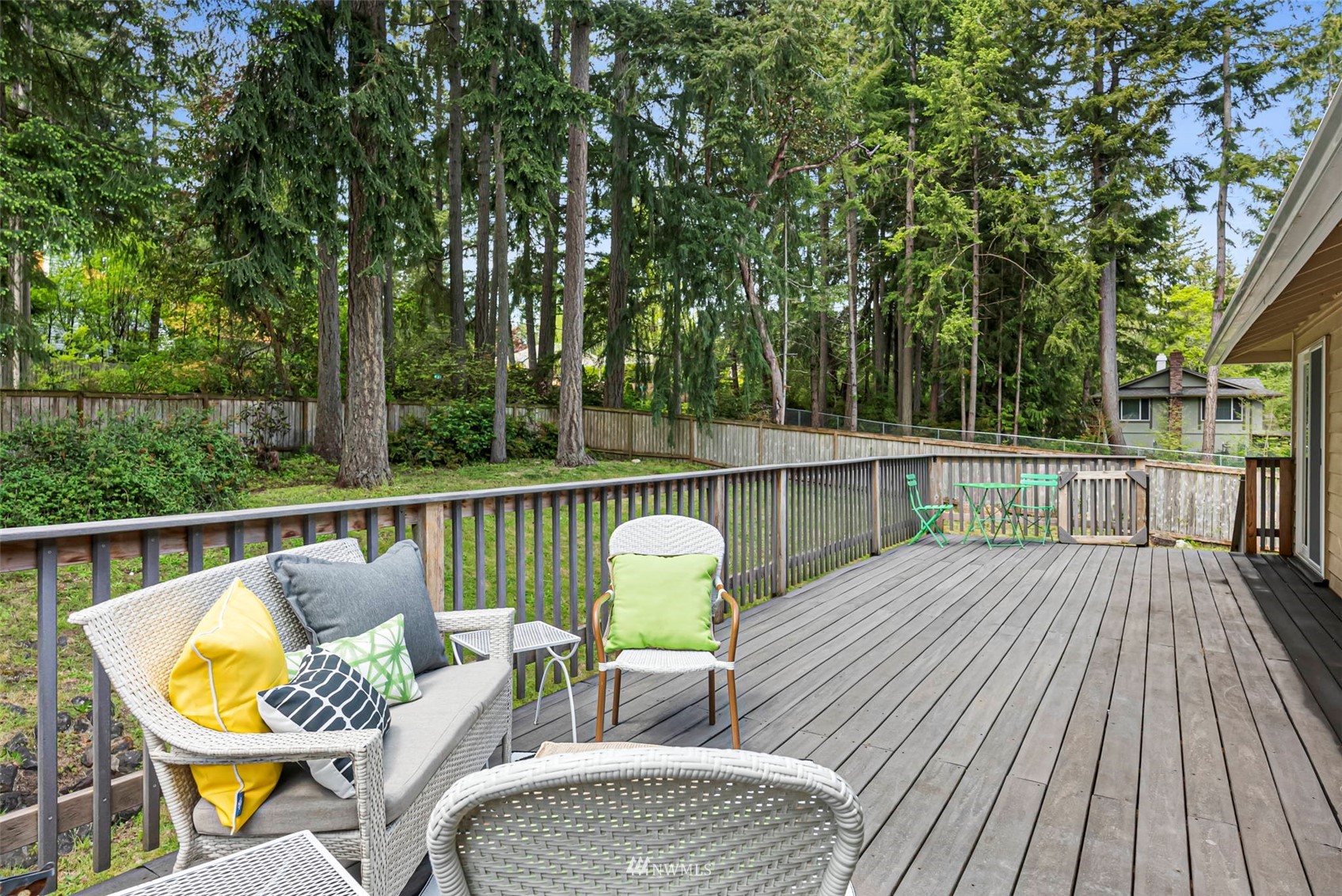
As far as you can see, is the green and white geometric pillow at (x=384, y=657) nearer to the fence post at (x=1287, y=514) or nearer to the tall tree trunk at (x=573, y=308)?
the fence post at (x=1287, y=514)

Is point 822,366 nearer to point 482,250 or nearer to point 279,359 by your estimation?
point 482,250

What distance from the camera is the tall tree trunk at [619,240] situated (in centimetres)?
1480

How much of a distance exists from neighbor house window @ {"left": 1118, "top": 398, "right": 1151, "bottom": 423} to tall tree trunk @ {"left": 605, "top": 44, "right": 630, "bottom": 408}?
18.8 metres

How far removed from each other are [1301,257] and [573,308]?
36.4 ft

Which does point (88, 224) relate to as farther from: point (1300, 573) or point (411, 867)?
point (1300, 573)

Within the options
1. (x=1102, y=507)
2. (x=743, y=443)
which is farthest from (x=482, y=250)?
(x=1102, y=507)

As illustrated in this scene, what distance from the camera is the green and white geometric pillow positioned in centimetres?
201

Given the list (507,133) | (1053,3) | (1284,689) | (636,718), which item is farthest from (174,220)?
(1053,3)

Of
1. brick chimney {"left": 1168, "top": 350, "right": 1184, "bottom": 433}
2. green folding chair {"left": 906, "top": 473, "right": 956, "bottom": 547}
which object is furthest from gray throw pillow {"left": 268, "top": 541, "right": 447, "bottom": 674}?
brick chimney {"left": 1168, "top": 350, "right": 1184, "bottom": 433}

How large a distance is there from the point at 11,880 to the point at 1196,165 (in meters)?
22.0

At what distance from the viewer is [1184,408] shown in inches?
963

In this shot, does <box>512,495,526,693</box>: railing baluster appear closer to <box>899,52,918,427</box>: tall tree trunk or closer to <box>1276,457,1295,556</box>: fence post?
<box>1276,457,1295,556</box>: fence post

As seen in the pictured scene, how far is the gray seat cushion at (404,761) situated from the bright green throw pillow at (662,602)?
67 cm

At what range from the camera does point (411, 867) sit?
1.77 m
